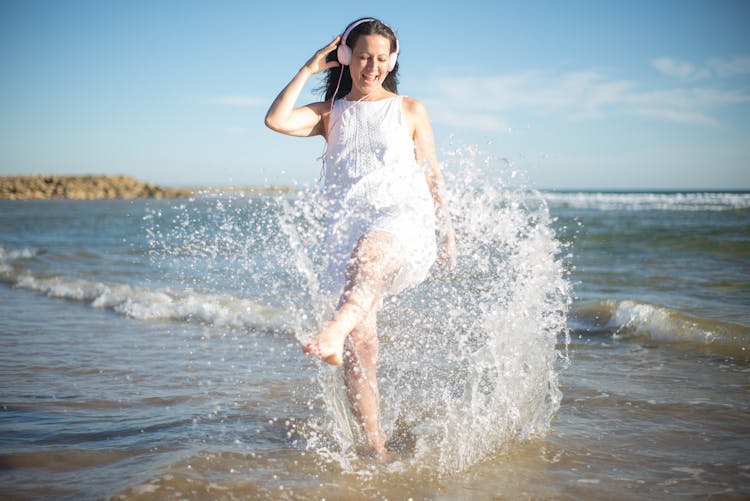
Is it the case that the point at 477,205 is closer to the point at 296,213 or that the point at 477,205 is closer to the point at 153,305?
the point at 296,213

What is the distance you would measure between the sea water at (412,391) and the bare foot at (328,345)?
74 centimetres

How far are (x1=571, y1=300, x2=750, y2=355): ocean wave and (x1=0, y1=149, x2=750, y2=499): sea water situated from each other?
23mm

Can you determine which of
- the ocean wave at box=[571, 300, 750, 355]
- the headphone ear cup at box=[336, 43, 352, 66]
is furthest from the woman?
the ocean wave at box=[571, 300, 750, 355]

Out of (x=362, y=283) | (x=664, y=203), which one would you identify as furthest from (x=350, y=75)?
(x=664, y=203)

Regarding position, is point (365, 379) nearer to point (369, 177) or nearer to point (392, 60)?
point (369, 177)

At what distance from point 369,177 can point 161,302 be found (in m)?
5.01

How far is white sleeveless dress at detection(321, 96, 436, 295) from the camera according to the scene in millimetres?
2855

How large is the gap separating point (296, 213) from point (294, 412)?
50.2 inches

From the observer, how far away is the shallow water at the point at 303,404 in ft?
8.95

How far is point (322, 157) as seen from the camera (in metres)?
3.20

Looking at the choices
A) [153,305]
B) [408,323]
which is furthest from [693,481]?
[153,305]

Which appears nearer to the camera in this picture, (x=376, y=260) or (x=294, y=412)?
(x=376, y=260)

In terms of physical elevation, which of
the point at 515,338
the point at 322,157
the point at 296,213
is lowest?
the point at 515,338

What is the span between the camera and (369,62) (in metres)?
3.07
